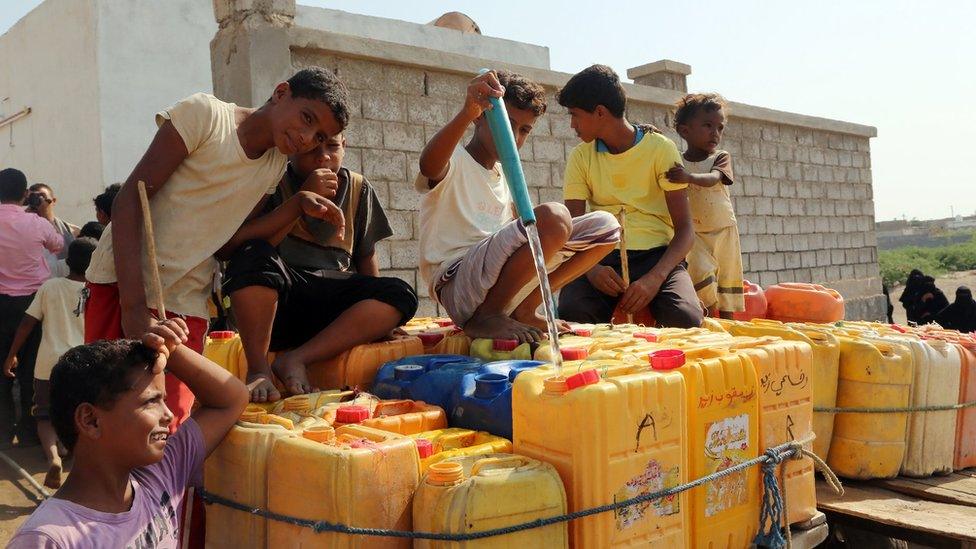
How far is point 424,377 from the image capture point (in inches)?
96.8

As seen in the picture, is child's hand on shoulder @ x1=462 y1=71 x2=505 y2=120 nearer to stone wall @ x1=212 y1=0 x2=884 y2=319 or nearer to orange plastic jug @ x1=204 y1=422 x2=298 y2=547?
orange plastic jug @ x1=204 y1=422 x2=298 y2=547

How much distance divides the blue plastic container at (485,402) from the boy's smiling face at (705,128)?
2674 millimetres

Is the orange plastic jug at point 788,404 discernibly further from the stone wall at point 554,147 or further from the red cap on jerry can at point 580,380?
the stone wall at point 554,147

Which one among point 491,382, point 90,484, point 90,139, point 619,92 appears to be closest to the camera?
point 90,484

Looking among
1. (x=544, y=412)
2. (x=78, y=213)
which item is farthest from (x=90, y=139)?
(x=544, y=412)

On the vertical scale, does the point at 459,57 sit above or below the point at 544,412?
above

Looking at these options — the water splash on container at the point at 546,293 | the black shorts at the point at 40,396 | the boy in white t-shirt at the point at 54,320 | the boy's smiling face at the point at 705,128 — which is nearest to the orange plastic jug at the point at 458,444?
the water splash on container at the point at 546,293

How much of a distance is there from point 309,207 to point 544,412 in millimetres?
1123

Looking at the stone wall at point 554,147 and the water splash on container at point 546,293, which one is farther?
the stone wall at point 554,147

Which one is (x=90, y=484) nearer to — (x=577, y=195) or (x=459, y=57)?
(x=577, y=195)

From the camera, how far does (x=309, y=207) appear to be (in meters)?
2.54

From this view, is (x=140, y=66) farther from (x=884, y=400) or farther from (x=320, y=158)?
(x=884, y=400)

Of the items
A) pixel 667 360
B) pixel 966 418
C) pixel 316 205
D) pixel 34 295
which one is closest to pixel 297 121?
Answer: pixel 316 205

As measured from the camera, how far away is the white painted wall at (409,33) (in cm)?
1201
